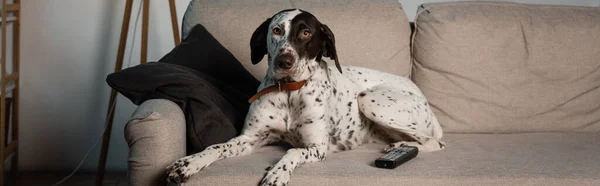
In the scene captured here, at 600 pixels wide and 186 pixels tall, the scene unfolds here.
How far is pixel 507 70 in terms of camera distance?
325 centimetres

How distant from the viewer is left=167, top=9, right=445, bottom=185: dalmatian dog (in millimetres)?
2439

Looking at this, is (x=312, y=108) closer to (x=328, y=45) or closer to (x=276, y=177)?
(x=328, y=45)

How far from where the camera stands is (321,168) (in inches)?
92.0

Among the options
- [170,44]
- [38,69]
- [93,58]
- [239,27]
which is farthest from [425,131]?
[38,69]

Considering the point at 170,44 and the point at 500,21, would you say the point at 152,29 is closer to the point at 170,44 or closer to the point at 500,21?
the point at 170,44

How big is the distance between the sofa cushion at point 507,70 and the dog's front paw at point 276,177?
3.99 ft

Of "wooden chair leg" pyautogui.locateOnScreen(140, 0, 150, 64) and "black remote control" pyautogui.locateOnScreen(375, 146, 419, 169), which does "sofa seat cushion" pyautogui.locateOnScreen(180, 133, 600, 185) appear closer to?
"black remote control" pyautogui.locateOnScreen(375, 146, 419, 169)

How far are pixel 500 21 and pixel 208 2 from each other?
1393 mm

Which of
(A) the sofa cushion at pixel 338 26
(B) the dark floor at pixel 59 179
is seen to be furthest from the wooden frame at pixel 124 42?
(A) the sofa cushion at pixel 338 26

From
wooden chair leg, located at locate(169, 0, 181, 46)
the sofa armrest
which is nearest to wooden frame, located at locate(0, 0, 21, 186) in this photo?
wooden chair leg, located at locate(169, 0, 181, 46)

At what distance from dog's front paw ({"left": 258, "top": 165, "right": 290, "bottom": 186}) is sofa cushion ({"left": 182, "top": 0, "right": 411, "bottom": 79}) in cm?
96

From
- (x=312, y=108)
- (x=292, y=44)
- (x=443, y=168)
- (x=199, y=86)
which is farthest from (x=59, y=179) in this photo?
(x=443, y=168)

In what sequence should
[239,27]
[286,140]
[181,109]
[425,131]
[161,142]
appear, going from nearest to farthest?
1. [161,142]
2. [181,109]
3. [286,140]
4. [425,131]
5. [239,27]

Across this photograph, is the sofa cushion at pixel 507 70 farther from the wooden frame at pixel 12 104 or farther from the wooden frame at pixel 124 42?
the wooden frame at pixel 12 104
